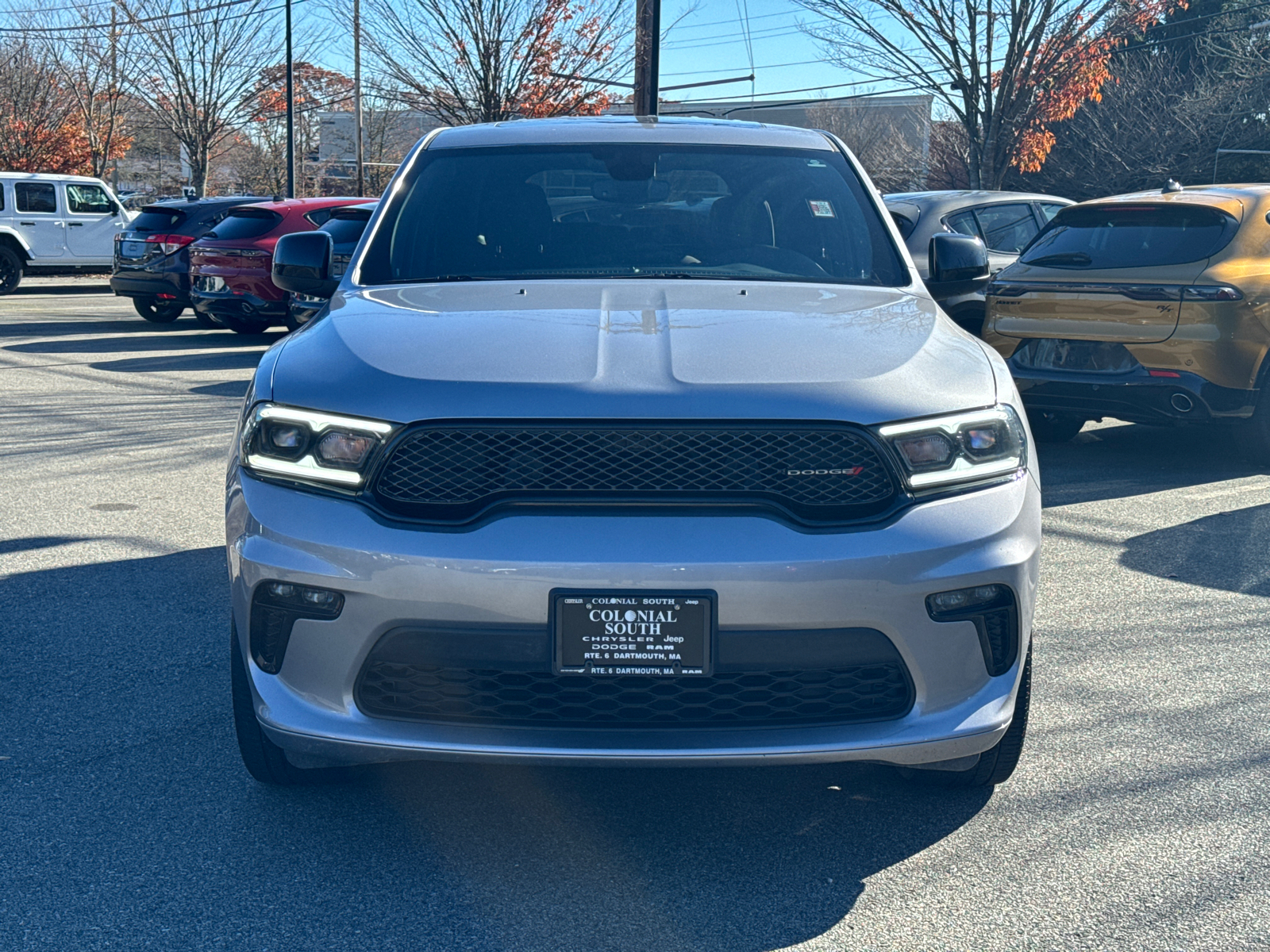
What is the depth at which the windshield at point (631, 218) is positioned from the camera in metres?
3.98

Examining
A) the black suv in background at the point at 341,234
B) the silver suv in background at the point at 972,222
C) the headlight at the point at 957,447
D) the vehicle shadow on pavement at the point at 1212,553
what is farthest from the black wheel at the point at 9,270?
the headlight at the point at 957,447

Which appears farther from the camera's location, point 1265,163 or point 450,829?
point 1265,163

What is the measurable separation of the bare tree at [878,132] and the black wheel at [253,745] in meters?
44.5

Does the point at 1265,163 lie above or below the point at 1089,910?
above

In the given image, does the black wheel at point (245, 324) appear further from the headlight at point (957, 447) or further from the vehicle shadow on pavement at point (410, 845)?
the headlight at point (957, 447)

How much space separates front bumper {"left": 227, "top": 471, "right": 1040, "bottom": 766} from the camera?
102 inches

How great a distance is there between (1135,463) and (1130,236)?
142cm

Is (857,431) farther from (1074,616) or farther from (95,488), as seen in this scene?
(95,488)

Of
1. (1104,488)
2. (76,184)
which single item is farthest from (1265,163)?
(1104,488)

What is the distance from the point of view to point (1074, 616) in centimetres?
490

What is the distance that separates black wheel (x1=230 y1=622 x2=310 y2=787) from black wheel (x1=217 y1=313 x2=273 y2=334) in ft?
38.8

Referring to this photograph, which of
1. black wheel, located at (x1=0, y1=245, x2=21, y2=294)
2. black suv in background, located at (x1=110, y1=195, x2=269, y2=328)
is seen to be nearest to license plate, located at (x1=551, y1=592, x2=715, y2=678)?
black suv in background, located at (x1=110, y1=195, x2=269, y2=328)

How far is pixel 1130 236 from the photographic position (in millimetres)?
7785

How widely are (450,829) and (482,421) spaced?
3.38 ft
